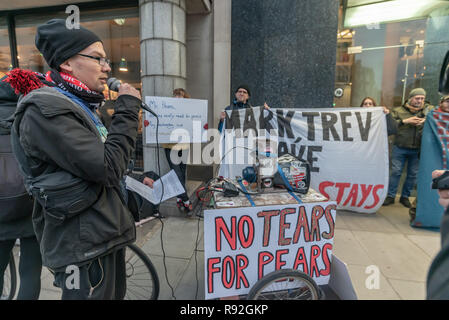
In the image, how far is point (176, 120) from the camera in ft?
11.9

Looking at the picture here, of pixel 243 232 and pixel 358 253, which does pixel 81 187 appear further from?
pixel 358 253

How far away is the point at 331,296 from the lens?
1988mm

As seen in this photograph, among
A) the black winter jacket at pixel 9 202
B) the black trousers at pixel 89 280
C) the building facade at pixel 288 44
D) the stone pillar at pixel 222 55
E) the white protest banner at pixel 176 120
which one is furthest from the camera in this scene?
the stone pillar at pixel 222 55

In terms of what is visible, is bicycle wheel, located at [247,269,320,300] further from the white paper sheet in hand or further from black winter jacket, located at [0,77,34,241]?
black winter jacket, located at [0,77,34,241]

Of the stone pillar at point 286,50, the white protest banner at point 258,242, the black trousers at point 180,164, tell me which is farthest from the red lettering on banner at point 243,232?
the stone pillar at point 286,50

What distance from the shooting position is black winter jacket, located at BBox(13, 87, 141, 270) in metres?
0.98

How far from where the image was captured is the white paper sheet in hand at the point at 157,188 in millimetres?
1565

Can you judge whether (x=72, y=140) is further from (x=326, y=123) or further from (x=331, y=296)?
(x=326, y=123)

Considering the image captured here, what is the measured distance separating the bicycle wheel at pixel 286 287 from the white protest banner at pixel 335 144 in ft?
7.43

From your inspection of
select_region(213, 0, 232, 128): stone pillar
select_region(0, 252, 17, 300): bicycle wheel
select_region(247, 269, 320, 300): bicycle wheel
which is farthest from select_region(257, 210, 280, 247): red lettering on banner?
select_region(213, 0, 232, 128): stone pillar

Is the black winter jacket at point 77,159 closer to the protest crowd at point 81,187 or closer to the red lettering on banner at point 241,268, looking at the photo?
the protest crowd at point 81,187
